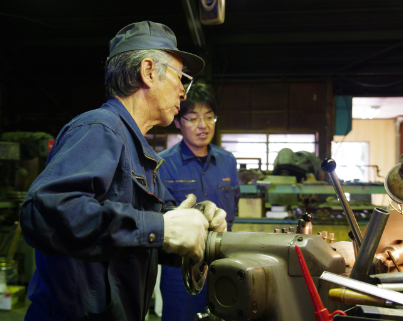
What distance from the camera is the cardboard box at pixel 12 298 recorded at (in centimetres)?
287

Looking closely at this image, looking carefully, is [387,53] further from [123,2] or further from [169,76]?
[169,76]

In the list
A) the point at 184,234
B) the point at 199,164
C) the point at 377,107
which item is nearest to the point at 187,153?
the point at 199,164

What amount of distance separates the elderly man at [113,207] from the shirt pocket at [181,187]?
0.79 m

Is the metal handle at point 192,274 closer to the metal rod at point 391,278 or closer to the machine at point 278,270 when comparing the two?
the machine at point 278,270

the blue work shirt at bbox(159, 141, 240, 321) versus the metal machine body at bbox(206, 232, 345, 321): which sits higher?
A: the blue work shirt at bbox(159, 141, 240, 321)

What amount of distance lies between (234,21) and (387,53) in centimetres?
275

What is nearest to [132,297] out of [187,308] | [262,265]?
[262,265]

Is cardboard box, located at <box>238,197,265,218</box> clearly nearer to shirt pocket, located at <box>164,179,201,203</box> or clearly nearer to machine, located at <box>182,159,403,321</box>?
shirt pocket, located at <box>164,179,201,203</box>

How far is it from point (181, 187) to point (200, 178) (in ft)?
0.46

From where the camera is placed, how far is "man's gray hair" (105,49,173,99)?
104cm

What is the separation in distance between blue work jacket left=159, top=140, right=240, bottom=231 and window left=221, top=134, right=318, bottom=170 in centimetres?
412

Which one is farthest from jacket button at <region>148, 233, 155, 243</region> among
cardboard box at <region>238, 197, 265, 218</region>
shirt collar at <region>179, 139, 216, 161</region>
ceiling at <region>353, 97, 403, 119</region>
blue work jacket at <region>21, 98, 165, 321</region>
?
ceiling at <region>353, 97, 403, 119</region>

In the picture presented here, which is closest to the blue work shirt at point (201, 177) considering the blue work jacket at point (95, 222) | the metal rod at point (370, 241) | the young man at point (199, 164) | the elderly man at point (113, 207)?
the young man at point (199, 164)

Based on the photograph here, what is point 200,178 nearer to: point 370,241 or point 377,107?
point 370,241
